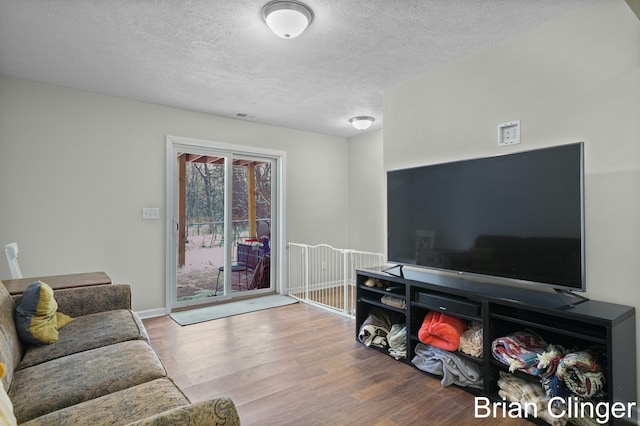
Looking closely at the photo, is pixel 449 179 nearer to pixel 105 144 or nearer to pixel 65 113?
pixel 105 144

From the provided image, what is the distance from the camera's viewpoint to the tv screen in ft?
6.72

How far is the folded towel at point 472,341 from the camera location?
2299 mm

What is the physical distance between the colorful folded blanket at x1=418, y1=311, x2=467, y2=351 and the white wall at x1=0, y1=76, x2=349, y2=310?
3.02 m

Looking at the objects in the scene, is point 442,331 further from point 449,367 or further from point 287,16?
Answer: point 287,16

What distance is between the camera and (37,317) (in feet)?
6.51

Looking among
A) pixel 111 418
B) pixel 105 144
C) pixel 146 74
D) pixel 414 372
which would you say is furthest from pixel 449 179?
pixel 105 144

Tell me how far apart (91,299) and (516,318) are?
2877mm

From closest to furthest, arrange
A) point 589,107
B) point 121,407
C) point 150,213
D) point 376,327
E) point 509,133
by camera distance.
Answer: point 121,407 < point 589,107 < point 509,133 < point 376,327 < point 150,213

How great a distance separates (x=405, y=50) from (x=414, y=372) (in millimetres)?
2467

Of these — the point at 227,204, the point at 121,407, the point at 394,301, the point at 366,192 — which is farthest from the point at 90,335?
the point at 366,192

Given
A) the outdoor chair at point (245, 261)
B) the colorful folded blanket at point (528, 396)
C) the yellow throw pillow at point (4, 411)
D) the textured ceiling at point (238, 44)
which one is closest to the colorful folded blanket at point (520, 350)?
the colorful folded blanket at point (528, 396)

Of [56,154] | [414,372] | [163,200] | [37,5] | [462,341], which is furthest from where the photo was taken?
[163,200]

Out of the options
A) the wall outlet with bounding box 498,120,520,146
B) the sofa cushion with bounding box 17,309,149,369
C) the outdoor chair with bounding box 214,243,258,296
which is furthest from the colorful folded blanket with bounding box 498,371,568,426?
the outdoor chair with bounding box 214,243,258,296

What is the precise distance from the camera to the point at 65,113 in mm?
3416
